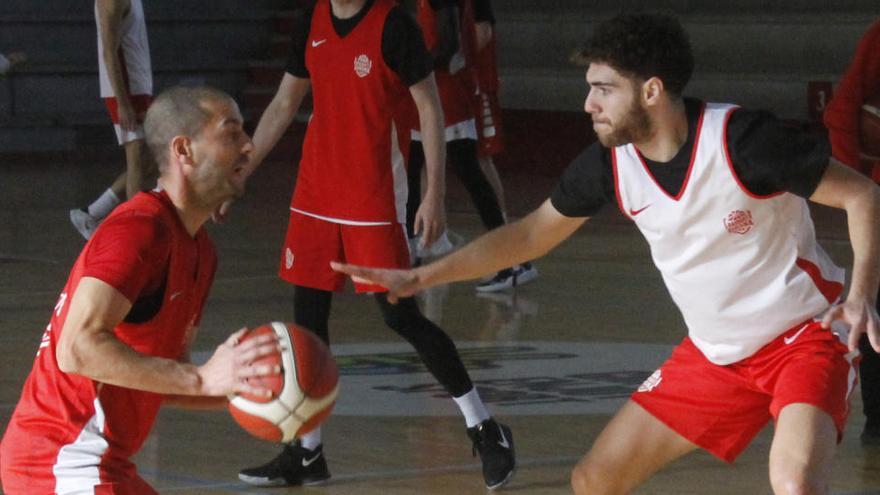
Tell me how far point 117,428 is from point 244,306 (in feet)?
18.3

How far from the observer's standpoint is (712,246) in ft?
14.6

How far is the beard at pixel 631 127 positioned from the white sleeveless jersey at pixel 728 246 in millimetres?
79

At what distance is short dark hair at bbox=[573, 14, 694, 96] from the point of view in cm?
447

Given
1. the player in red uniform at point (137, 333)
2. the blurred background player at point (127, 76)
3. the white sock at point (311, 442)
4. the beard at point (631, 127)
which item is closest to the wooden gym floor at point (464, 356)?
the white sock at point (311, 442)

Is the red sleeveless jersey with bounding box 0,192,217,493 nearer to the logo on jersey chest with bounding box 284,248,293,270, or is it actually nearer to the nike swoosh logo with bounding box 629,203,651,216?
the nike swoosh logo with bounding box 629,203,651,216

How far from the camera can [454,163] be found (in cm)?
1010

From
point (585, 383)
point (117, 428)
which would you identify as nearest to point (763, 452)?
point (585, 383)

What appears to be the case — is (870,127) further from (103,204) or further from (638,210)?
(103,204)

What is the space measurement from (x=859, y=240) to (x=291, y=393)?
146 cm

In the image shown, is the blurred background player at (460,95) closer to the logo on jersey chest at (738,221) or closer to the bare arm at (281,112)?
the bare arm at (281,112)

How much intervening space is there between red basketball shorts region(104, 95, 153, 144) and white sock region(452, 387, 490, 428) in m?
4.79

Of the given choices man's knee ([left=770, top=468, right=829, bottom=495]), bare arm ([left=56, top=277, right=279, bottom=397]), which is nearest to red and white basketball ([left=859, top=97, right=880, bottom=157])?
man's knee ([left=770, top=468, right=829, bottom=495])

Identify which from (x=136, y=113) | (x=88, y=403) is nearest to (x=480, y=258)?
(x=88, y=403)

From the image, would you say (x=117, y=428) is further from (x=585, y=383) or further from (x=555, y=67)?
(x=555, y=67)
